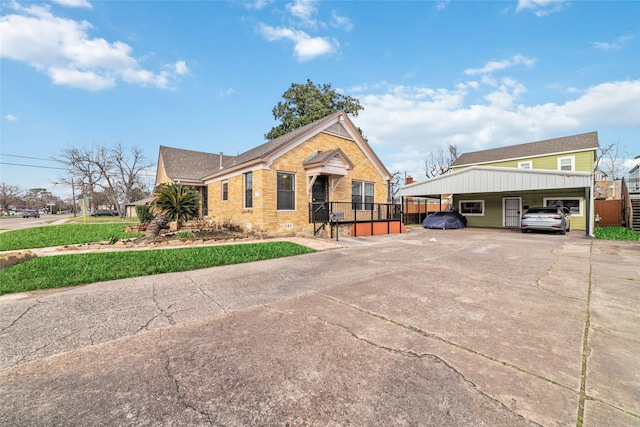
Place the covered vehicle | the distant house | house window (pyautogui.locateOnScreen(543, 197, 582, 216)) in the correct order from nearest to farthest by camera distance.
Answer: the distant house < house window (pyautogui.locateOnScreen(543, 197, 582, 216)) < the covered vehicle

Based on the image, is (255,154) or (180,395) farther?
(255,154)

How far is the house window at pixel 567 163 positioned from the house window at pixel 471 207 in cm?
538

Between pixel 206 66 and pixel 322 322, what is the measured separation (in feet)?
48.0

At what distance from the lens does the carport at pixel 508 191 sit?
13.3 m

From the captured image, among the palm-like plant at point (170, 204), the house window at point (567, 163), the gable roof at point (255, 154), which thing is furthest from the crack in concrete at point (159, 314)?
the house window at point (567, 163)

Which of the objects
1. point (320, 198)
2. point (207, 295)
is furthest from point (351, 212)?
point (207, 295)

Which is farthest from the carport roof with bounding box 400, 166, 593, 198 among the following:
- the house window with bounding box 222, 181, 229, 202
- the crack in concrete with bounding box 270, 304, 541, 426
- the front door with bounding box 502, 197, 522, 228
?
the crack in concrete with bounding box 270, 304, 541, 426

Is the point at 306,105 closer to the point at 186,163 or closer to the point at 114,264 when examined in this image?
the point at 186,163

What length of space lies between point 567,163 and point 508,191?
5569 mm

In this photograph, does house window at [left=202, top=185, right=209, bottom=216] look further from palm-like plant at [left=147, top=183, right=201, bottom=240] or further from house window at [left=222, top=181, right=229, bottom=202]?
palm-like plant at [left=147, top=183, right=201, bottom=240]

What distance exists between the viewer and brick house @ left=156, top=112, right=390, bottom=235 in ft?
40.6

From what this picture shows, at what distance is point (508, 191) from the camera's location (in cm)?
Answer: 1700

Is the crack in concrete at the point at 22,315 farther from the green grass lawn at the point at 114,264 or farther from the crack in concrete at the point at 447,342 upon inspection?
the crack in concrete at the point at 447,342

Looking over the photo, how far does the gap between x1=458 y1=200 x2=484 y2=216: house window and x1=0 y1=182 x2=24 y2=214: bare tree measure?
101731 millimetres
